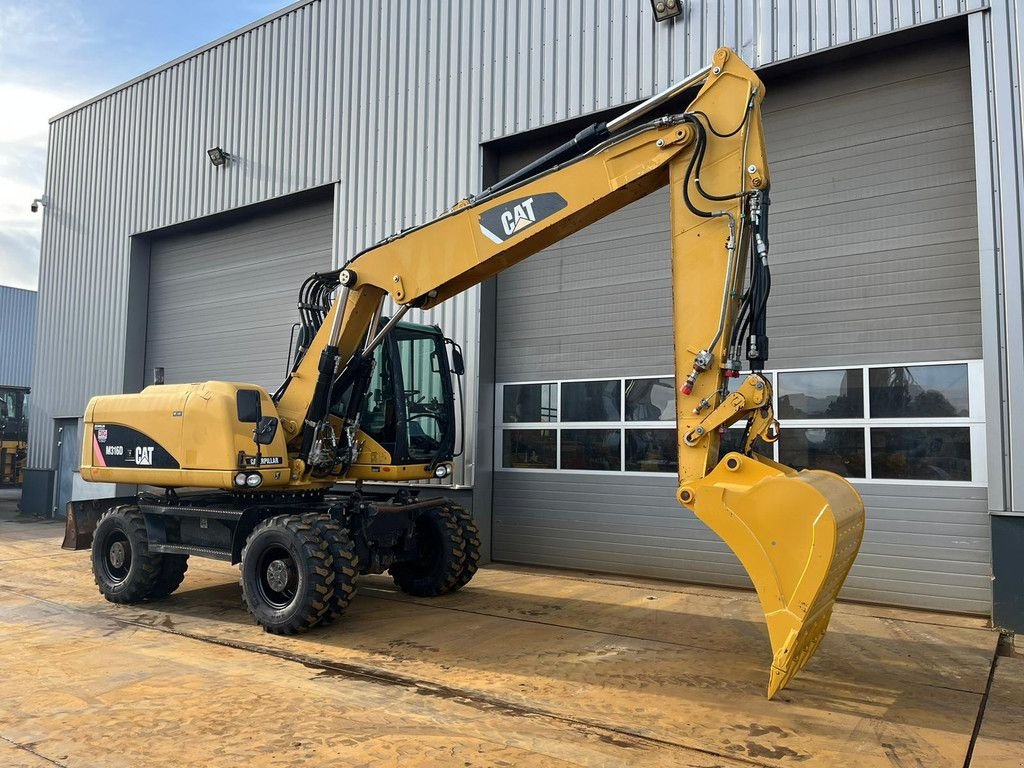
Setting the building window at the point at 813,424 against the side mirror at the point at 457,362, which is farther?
the side mirror at the point at 457,362

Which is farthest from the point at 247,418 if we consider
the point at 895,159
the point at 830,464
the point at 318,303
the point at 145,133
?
the point at 145,133

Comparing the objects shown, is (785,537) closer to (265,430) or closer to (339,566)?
(339,566)

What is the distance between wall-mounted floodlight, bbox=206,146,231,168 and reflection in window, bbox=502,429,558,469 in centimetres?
747

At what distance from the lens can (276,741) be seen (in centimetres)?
432

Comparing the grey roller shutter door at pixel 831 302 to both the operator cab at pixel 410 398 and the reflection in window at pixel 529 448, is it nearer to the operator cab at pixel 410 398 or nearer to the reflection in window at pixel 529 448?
the reflection in window at pixel 529 448

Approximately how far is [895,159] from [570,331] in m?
4.38

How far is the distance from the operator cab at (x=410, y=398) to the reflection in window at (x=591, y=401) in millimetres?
2511

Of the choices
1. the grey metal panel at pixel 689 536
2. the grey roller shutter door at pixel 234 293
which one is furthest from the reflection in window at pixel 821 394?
the grey roller shutter door at pixel 234 293

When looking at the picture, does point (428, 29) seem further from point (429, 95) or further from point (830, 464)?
point (830, 464)

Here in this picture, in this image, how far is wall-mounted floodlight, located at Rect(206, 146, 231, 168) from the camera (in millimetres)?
13914

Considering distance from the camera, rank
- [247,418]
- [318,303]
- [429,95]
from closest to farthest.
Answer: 1. [247,418]
2. [318,303]
3. [429,95]

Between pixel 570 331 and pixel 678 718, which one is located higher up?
pixel 570 331

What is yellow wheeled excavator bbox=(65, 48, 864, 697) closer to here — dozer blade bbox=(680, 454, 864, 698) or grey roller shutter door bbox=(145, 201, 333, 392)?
dozer blade bbox=(680, 454, 864, 698)

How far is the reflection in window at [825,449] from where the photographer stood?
8516mm
